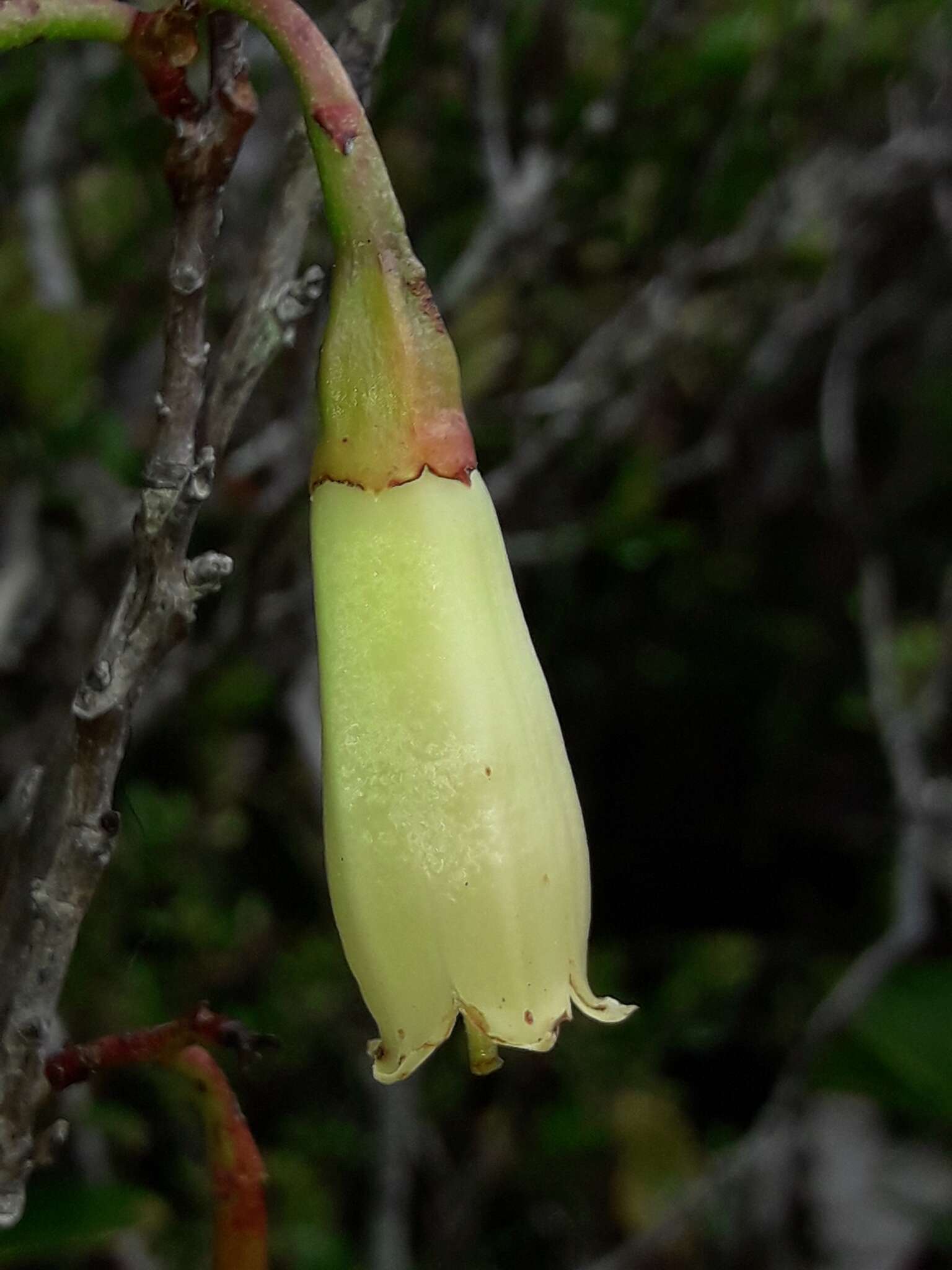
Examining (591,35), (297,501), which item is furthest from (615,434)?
(297,501)

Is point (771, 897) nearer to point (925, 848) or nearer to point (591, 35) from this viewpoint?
point (925, 848)

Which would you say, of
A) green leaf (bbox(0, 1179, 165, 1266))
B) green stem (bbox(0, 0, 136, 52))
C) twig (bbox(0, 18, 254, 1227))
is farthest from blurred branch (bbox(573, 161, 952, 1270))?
green stem (bbox(0, 0, 136, 52))

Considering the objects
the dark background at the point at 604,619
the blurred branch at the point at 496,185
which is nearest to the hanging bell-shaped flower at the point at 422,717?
the dark background at the point at 604,619

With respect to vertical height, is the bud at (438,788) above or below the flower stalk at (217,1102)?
above

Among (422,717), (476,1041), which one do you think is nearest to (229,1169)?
(476,1041)

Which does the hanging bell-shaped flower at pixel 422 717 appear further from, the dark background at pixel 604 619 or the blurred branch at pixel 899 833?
the blurred branch at pixel 899 833
